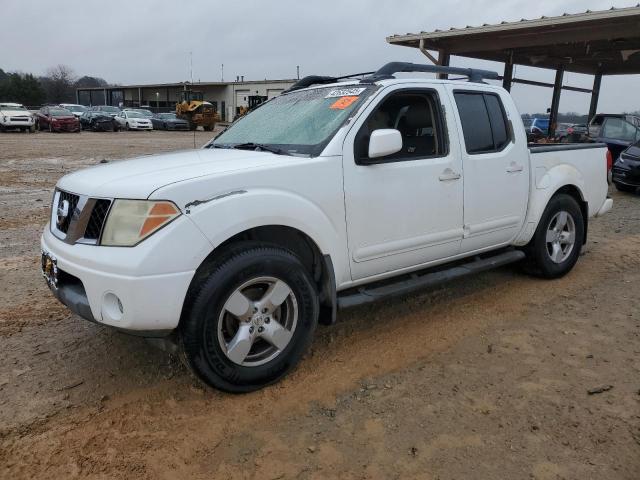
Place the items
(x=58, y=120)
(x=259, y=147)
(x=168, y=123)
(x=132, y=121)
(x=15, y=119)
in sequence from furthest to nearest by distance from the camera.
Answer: (x=168, y=123) < (x=132, y=121) < (x=58, y=120) < (x=15, y=119) < (x=259, y=147)

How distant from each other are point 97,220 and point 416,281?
7.24 ft

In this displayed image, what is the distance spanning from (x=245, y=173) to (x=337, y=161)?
0.63 meters

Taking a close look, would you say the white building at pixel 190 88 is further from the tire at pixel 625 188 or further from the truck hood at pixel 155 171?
the truck hood at pixel 155 171

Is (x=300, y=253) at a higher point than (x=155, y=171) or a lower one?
lower

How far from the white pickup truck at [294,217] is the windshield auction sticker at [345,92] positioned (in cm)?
2

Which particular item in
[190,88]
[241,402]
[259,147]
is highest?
[190,88]

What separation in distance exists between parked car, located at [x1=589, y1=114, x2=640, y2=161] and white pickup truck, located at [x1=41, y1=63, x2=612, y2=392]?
9896 millimetres

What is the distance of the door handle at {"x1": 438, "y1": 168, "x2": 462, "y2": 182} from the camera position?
12.7ft

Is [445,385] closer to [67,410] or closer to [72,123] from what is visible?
[67,410]

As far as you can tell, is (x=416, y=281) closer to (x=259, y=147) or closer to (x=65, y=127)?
(x=259, y=147)

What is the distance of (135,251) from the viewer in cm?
264

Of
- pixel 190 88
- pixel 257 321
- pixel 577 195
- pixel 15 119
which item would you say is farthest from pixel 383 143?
pixel 190 88

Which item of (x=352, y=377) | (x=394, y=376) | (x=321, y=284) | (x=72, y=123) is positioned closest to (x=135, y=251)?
(x=321, y=284)

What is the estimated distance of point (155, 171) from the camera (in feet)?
9.94
